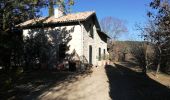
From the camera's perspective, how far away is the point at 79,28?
26.9 m

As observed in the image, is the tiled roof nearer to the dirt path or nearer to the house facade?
the house facade

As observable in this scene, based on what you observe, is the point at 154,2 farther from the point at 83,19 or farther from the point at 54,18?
the point at 54,18

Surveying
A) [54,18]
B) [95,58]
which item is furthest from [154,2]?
[95,58]

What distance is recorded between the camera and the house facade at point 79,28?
2700 centimetres

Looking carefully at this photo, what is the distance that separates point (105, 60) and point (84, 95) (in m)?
19.4

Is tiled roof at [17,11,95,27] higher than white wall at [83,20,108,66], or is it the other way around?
tiled roof at [17,11,95,27]

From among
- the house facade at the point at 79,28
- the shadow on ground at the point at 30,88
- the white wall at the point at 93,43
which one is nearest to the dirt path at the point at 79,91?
the shadow on ground at the point at 30,88

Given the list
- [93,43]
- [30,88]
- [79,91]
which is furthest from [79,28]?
[79,91]

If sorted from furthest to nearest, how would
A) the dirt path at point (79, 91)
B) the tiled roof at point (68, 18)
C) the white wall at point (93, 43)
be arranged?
the white wall at point (93, 43) → the tiled roof at point (68, 18) → the dirt path at point (79, 91)

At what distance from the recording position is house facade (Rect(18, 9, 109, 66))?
2700cm

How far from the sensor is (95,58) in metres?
32.2

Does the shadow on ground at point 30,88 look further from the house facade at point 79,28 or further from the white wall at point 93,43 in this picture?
the white wall at point 93,43

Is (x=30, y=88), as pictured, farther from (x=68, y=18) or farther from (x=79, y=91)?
(x=68, y=18)

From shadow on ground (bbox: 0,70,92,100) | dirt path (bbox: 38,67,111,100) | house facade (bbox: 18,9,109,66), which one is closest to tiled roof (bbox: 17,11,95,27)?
house facade (bbox: 18,9,109,66)
